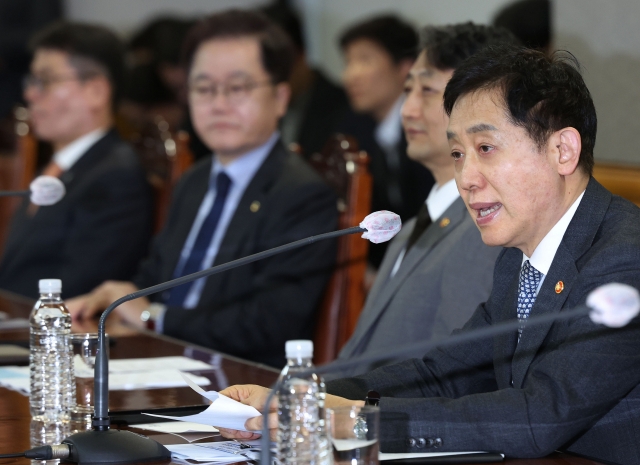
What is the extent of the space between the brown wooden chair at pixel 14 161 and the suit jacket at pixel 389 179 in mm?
1470

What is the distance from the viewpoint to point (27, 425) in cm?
157

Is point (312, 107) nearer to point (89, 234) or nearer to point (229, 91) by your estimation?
point (89, 234)

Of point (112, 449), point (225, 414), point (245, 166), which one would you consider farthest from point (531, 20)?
point (112, 449)

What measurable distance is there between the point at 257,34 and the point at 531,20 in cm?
116

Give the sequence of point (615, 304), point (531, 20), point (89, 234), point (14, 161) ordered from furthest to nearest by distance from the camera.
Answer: point (14, 161) → point (531, 20) → point (89, 234) → point (615, 304)

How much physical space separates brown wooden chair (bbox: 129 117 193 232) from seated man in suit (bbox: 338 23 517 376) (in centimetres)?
136

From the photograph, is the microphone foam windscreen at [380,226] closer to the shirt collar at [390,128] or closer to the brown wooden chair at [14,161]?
the brown wooden chair at [14,161]

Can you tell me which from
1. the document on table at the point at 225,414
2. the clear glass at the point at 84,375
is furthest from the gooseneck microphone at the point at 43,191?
the document on table at the point at 225,414

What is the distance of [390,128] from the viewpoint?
15.4 feet

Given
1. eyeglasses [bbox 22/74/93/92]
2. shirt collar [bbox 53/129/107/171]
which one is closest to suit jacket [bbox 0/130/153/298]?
shirt collar [bbox 53/129/107/171]

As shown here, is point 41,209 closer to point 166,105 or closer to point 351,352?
point 351,352

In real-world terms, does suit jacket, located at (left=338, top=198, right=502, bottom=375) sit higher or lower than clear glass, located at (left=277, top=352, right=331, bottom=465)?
higher

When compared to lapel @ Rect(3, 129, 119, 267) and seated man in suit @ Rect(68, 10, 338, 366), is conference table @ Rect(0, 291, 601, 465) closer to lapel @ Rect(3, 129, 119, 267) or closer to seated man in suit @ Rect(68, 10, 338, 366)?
seated man in suit @ Rect(68, 10, 338, 366)

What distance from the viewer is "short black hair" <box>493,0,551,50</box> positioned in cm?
363
